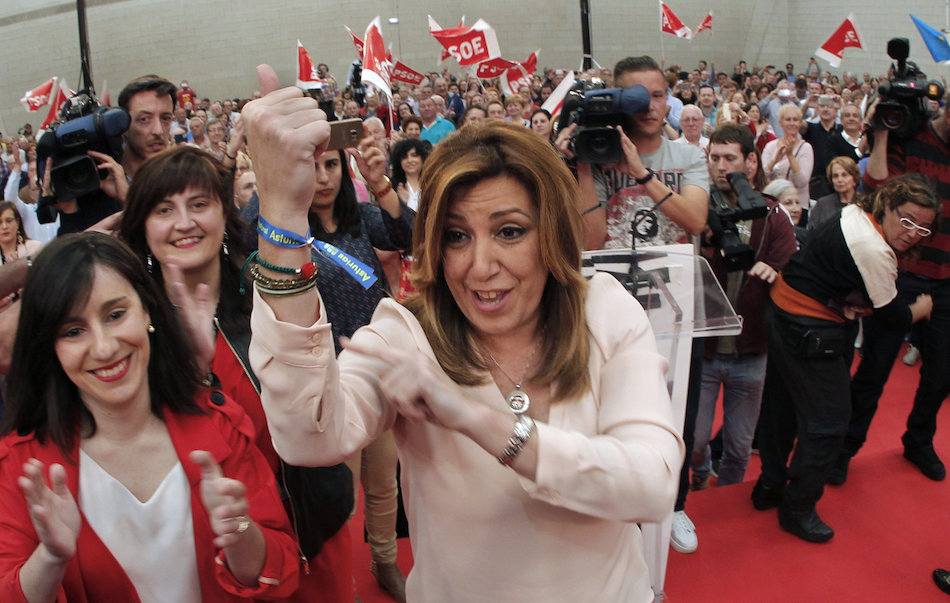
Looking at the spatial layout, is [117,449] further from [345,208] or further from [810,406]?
[810,406]

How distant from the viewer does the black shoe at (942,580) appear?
2684mm

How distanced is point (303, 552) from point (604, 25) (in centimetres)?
1869

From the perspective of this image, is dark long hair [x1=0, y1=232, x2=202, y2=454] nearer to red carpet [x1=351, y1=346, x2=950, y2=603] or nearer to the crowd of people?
the crowd of people

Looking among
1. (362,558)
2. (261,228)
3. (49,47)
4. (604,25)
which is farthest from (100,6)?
(261,228)

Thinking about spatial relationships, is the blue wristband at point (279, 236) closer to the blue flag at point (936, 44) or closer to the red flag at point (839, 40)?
the blue flag at point (936, 44)

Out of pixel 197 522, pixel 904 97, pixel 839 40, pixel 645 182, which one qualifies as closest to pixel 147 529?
pixel 197 522

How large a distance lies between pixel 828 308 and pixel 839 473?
0.97 m

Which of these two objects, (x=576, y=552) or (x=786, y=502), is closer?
(x=576, y=552)

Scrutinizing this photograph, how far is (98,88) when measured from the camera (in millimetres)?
18422

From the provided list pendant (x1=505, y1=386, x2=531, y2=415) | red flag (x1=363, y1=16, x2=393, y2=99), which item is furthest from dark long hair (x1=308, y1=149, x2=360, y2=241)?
red flag (x1=363, y1=16, x2=393, y2=99)

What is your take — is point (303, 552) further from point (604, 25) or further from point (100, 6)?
point (100, 6)

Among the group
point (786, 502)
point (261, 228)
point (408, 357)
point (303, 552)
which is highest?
point (261, 228)

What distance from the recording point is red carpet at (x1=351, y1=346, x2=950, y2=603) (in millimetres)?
2732

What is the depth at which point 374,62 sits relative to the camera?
5.63 metres
